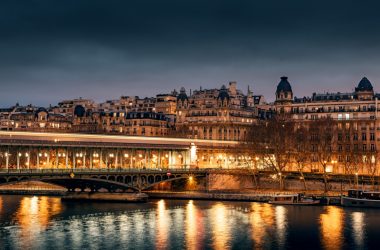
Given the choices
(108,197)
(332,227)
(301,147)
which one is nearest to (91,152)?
(108,197)

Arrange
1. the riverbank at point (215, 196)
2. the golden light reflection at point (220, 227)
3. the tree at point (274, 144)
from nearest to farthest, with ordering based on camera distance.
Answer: the golden light reflection at point (220, 227)
the riverbank at point (215, 196)
the tree at point (274, 144)

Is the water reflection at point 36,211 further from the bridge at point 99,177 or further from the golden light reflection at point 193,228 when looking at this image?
the golden light reflection at point 193,228

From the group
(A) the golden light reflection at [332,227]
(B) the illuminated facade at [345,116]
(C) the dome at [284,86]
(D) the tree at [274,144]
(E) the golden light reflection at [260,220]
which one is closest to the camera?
(A) the golden light reflection at [332,227]

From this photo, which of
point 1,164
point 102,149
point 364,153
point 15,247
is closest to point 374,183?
point 364,153

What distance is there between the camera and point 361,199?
3681 inches

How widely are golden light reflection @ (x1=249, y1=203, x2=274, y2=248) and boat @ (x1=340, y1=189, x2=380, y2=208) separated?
10386 millimetres

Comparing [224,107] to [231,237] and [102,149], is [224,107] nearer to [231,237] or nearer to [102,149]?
[102,149]

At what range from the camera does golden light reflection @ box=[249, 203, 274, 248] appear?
67.3 meters

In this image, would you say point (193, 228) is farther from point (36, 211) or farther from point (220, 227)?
point (36, 211)

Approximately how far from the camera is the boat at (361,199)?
3664 inches

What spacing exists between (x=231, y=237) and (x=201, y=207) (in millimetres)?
26681

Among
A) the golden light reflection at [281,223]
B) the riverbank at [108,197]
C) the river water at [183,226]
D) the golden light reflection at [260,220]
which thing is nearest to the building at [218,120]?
the riverbank at [108,197]

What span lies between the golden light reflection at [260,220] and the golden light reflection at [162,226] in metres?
8.71

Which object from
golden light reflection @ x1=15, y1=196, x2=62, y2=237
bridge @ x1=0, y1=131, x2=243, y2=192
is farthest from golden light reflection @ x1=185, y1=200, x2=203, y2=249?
golden light reflection @ x1=15, y1=196, x2=62, y2=237
